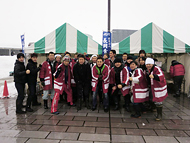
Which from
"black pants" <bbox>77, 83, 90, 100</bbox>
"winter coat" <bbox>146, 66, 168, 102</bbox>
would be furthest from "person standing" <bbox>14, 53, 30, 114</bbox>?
"winter coat" <bbox>146, 66, 168, 102</bbox>

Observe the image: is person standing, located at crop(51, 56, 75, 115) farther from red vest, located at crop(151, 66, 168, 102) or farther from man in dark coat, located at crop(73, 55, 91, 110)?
red vest, located at crop(151, 66, 168, 102)

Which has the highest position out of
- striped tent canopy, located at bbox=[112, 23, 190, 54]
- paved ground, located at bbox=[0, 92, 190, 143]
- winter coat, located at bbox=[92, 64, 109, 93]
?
striped tent canopy, located at bbox=[112, 23, 190, 54]

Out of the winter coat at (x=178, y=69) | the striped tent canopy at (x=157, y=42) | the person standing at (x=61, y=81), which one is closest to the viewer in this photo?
the person standing at (x=61, y=81)

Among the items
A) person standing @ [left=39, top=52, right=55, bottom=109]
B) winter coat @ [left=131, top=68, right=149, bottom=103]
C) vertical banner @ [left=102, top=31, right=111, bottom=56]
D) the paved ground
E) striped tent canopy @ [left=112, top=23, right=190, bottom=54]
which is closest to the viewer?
the paved ground

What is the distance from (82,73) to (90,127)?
176cm

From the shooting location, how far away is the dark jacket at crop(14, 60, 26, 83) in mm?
3994

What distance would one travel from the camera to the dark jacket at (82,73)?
14.8ft

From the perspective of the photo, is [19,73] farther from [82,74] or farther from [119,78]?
[119,78]

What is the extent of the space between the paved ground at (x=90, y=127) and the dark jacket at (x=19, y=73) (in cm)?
104

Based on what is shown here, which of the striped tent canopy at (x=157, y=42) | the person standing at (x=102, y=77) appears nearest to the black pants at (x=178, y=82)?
Answer: the striped tent canopy at (x=157, y=42)

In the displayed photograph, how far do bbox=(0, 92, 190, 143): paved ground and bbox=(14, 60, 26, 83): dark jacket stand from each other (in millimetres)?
1039

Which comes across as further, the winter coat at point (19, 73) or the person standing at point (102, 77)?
the person standing at point (102, 77)

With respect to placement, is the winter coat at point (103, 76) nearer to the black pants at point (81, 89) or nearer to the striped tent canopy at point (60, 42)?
the black pants at point (81, 89)

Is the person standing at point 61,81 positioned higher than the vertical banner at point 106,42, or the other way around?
the vertical banner at point 106,42
